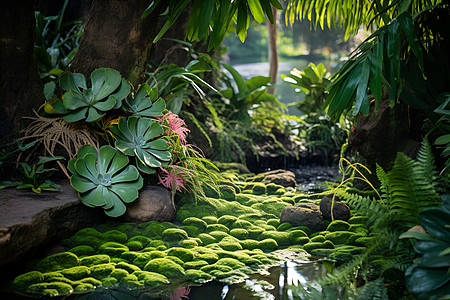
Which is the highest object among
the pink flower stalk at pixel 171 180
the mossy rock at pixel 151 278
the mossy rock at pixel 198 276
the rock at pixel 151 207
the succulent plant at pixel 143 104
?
the succulent plant at pixel 143 104

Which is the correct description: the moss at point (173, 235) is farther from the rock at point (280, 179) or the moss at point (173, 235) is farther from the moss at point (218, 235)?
the rock at point (280, 179)

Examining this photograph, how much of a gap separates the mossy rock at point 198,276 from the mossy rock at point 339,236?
3.10 feet

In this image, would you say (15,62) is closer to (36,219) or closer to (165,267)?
(36,219)

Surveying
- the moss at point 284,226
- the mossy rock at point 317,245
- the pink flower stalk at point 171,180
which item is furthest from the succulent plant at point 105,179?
the mossy rock at point 317,245

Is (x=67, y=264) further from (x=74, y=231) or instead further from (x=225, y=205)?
(x=225, y=205)

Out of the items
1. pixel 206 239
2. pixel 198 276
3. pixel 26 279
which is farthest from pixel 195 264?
pixel 26 279

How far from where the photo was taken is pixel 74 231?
2.60 m

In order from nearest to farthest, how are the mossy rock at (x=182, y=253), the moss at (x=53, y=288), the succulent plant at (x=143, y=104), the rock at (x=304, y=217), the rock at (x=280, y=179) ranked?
the moss at (x=53, y=288) → the mossy rock at (x=182, y=253) → the rock at (x=304, y=217) → the succulent plant at (x=143, y=104) → the rock at (x=280, y=179)

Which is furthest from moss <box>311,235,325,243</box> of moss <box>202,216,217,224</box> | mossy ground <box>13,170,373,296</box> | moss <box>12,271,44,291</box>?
moss <box>12,271,44,291</box>

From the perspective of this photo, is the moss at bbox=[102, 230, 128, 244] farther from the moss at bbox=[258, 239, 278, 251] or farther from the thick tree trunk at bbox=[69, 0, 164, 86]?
the thick tree trunk at bbox=[69, 0, 164, 86]

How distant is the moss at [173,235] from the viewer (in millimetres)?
2646

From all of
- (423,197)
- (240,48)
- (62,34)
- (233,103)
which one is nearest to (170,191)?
(423,197)

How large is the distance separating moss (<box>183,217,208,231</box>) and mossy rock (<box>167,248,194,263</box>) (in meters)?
0.45

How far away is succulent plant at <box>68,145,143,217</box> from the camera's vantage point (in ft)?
8.73
